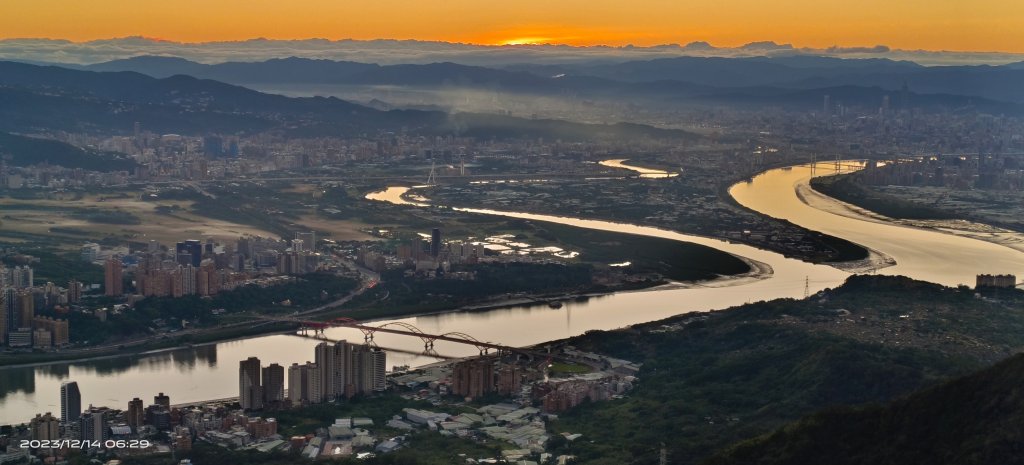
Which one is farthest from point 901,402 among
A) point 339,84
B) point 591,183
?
point 339,84

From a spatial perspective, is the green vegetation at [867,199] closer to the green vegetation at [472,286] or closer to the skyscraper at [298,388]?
the green vegetation at [472,286]

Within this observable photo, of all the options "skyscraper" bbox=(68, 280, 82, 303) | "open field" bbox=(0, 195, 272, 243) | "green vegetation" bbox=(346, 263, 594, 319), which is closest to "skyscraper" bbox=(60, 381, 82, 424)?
"skyscraper" bbox=(68, 280, 82, 303)

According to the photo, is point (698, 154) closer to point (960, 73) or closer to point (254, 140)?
point (254, 140)

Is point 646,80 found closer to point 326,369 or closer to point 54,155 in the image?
point 54,155

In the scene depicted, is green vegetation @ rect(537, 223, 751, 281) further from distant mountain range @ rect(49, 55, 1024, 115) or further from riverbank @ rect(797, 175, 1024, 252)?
distant mountain range @ rect(49, 55, 1024, 115)

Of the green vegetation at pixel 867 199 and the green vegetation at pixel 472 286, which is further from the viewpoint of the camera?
the green vegetation at pixel 867 199

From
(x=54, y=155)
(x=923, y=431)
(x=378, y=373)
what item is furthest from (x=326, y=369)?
(x=54, y=155)

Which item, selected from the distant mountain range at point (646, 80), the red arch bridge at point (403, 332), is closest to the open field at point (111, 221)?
the red arch bridge at point (403, 332)
